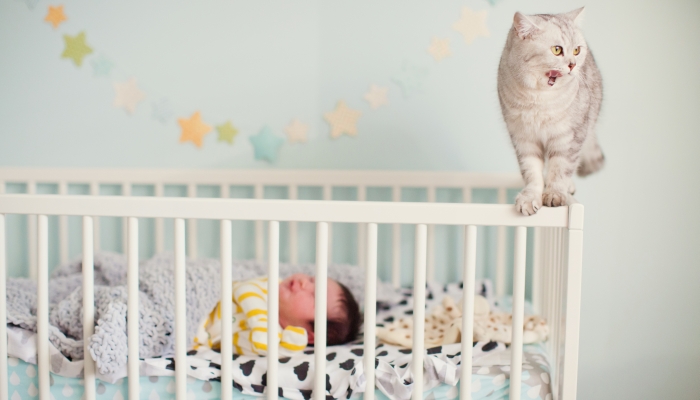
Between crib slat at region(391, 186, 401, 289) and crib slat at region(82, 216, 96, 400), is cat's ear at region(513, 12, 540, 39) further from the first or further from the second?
crib slat at region(82, 216, 96, 400)

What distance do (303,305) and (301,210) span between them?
1.32 feet

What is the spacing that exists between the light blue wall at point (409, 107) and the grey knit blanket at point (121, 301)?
1.20 ft

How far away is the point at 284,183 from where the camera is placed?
1.65m

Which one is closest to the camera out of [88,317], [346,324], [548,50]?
[548,50]

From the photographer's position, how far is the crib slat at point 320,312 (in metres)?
1.00

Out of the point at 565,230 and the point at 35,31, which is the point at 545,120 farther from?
the point at 35,31

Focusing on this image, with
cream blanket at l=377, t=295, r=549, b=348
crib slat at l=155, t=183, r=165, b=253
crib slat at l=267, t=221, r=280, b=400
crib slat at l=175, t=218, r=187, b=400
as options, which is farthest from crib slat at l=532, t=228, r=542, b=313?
crib slat at l=155, t=183, r=165, b=253

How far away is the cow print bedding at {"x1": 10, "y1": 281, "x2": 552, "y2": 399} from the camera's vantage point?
1039 millimetres

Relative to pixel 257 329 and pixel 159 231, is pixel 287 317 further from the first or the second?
pixel 159 231

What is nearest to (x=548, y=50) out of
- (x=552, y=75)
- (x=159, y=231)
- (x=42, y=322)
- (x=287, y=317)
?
(x=552, y=75)

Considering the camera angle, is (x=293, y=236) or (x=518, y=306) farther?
(x=293, y=236)

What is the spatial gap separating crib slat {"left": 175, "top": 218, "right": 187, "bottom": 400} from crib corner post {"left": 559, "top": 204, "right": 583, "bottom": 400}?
65 cm

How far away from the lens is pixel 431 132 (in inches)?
66.1

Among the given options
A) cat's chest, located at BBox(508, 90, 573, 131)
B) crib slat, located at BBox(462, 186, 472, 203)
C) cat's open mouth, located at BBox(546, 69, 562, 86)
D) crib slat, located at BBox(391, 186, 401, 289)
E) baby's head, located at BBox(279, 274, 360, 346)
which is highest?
cat's open mouth, located at BBox(546, 69, 562, 86)
